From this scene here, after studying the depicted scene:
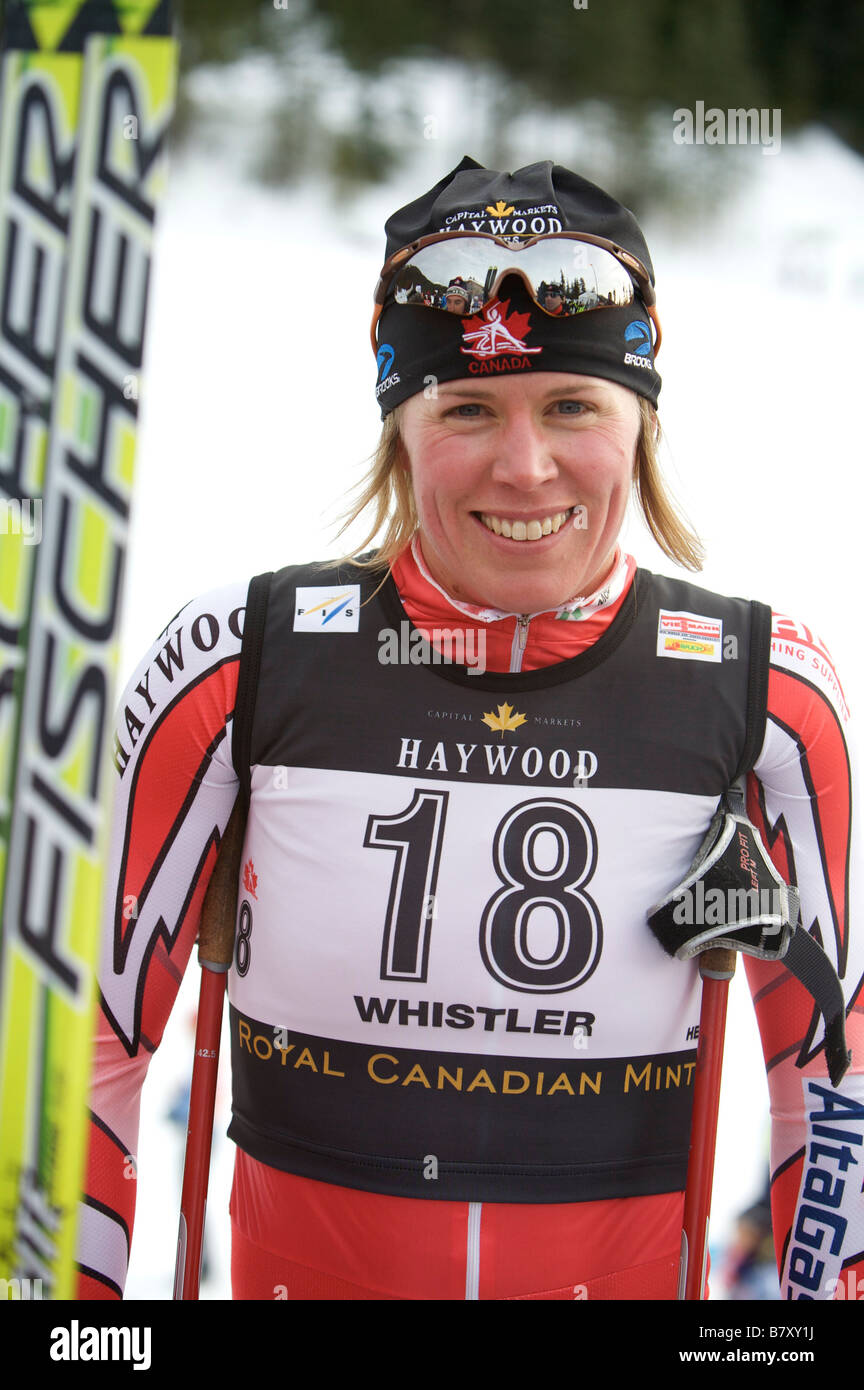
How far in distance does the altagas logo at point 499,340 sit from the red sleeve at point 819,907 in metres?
0.52

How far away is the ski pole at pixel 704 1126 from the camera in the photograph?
5.02 ft

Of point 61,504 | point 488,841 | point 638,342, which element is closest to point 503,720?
point 488,841

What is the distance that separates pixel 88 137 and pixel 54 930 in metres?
0.58

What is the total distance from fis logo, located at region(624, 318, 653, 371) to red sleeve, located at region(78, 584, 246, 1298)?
625 mm

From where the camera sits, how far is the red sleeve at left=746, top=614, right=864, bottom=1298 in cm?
154

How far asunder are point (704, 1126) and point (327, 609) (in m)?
0.84

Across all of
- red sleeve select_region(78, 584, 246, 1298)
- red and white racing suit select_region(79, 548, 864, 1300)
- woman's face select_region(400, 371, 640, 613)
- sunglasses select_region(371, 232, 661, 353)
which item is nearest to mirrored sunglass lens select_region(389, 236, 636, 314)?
sunglasses select_region(371, 232, 661, 353)

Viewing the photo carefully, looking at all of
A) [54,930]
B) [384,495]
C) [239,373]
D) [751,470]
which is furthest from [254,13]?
[54,930]

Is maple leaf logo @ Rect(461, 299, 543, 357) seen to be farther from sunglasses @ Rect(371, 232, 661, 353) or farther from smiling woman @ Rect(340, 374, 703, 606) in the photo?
smiling woman @ Rect(340, 374, 703, 606)

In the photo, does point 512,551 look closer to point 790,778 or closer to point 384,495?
point 384,495

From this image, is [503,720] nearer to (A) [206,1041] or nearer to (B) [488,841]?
(B) [488,841]

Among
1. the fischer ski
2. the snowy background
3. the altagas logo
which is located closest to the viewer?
the fischer ski
